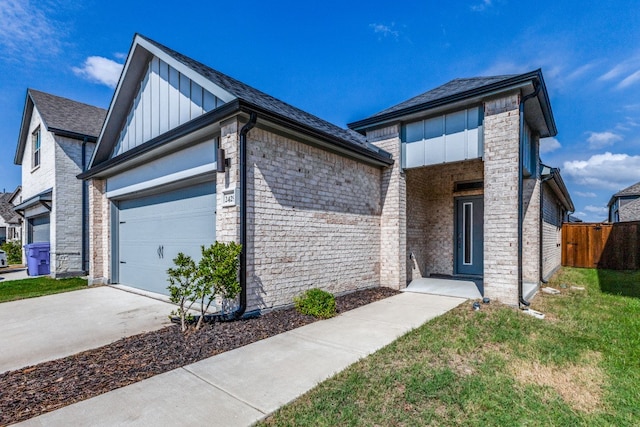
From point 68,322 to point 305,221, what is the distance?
4.41m

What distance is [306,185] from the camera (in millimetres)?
6285

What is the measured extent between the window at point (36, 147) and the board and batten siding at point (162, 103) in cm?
782

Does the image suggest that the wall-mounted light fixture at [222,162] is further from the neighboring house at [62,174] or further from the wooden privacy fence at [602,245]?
the wooden privacy fence at [602,245]

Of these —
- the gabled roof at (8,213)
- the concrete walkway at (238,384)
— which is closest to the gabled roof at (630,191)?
the concrete walkway at (238,384)

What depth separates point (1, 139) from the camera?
1741 cm

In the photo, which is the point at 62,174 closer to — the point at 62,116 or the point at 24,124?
the point at 62,116

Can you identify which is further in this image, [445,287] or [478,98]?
[445,287]

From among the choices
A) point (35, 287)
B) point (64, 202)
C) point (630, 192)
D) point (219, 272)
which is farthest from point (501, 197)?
point (630, 192)

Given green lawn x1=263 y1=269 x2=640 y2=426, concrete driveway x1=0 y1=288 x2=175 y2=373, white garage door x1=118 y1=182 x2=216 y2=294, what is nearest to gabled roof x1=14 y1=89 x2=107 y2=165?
white garage door x1=118 y1=182 x2=216 y2=294

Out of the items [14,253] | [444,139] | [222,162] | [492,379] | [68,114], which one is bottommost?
[14,253]

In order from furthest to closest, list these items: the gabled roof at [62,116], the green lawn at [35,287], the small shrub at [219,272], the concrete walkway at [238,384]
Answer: the gabled roof at [62,116] → the green lawn at [35,287] → the small shrub at [219,272] → the concrete walkway at [238,384]

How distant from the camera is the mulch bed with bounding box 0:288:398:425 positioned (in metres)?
2.83

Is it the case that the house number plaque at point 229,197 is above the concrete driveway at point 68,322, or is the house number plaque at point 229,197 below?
above

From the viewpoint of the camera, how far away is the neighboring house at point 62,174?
10922mm
